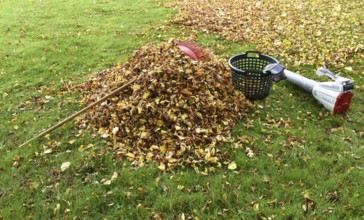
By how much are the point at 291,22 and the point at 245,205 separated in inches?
220

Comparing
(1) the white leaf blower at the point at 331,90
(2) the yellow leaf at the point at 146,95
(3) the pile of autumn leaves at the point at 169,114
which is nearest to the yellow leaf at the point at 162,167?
(3) the pile of autumn leaves at the point at 169,114

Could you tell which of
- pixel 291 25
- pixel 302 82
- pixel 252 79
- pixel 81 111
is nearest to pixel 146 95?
pixel 81 111

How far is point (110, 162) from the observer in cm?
356

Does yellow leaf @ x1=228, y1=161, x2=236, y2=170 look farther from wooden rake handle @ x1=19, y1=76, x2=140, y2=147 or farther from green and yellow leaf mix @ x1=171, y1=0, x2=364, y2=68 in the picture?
green and yellow leaf mix @ x1=171, y1=0, x2=364, y2=68

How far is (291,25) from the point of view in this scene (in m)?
7.20

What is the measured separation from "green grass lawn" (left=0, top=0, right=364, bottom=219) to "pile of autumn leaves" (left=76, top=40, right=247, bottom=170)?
6.4 inches

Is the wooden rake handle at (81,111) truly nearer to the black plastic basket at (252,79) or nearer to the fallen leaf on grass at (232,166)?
the black plastic basket at (252,79)

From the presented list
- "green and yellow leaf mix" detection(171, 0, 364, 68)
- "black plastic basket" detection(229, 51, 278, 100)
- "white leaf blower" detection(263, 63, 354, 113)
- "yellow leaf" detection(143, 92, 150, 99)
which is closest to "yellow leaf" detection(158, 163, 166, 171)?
"yellow leaf" detection(143, 92, 150, 99)

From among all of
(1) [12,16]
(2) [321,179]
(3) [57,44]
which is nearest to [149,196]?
(2) [321,179]

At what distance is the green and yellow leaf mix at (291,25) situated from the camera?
5.98 m

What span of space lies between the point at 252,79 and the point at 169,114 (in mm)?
1293

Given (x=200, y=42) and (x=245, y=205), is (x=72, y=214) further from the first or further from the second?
(x=200, y=42)

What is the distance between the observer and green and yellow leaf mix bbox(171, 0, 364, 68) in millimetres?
5980

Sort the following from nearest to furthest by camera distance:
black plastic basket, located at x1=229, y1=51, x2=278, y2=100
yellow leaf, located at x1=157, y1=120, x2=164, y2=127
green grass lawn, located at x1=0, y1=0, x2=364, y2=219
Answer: green grass lawn, located at x1=0, y1=0, x2=364, y2=219, yellow leaf, located at x1=157, y1=120, x2=164, y2=127, black plastic basket, located at x1=229, y1=51, x2=278, y2=100
